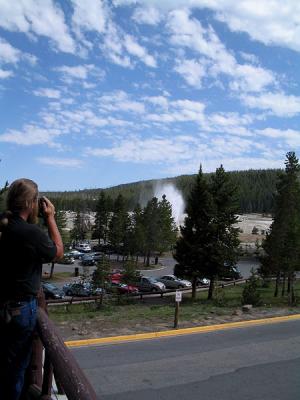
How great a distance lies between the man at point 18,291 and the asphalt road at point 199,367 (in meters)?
4.59

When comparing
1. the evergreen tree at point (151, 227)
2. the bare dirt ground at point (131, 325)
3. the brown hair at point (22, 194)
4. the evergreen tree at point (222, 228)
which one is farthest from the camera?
the evergreen tree at point (151, 227)

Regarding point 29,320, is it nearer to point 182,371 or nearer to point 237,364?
point 182,371

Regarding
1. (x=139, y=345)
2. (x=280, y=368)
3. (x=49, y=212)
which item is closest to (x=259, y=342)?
(x=280, y=368)

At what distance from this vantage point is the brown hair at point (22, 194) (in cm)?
352

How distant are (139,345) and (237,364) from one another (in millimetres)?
2466

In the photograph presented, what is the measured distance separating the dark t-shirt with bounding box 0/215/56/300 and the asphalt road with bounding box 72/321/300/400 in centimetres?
483

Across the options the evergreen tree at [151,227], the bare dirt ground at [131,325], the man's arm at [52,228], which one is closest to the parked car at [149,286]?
the bare dirt ground at [131,325]

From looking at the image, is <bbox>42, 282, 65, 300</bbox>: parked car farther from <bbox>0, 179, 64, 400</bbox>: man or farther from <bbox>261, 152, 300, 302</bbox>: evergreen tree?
<bbox>0, 179, 64, 400</bbox>: man

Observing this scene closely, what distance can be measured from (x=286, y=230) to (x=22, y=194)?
105ft

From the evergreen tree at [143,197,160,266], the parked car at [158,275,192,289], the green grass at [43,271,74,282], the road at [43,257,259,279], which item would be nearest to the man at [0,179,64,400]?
the parked car at [158,275,192,289]

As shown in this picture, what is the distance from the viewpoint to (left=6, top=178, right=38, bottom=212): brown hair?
3520 mm

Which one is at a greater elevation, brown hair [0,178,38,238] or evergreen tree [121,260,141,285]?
brown hair [0,178,38,238]

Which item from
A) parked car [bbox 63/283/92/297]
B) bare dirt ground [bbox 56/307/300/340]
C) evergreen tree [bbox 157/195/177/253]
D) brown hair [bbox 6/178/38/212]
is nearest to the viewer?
brown hair [bbox 6/178/38/212]

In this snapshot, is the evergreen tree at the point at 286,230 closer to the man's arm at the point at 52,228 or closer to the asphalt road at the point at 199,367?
the asphalt road at the point at 199,367
